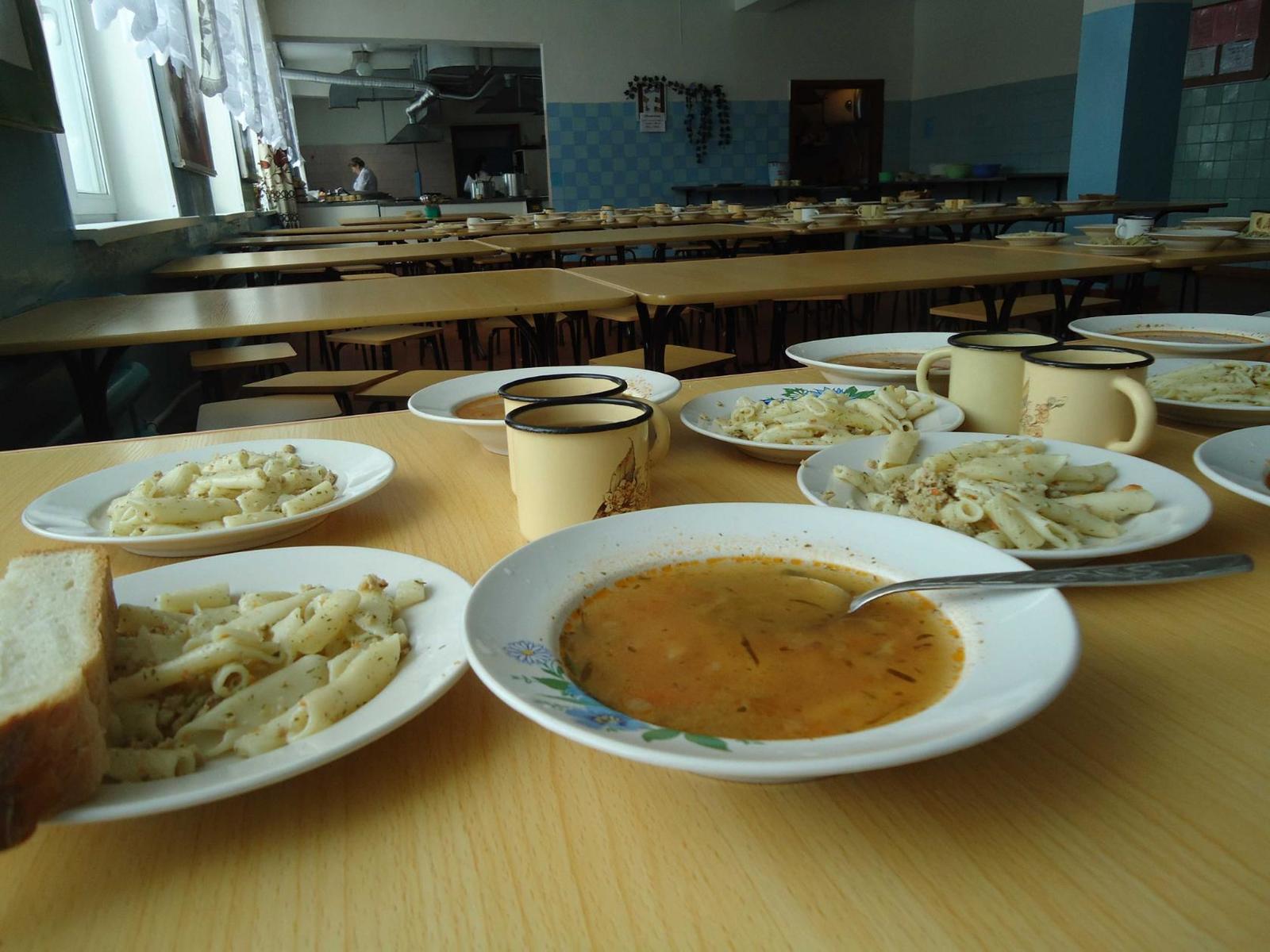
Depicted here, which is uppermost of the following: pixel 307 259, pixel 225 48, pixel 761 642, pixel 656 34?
pixel 656 34

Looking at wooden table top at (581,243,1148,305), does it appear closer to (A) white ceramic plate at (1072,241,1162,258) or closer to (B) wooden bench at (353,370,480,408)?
(A) white ceramic plate at (1072,241,1162,258)

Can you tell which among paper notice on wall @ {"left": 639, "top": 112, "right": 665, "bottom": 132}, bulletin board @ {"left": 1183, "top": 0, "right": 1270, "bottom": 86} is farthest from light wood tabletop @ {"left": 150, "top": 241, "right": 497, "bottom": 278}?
bulletin board @ {"left": 1183, "top": 0, "right": 1270, "bottom": 86}

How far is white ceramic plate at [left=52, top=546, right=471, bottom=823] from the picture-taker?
0.42m

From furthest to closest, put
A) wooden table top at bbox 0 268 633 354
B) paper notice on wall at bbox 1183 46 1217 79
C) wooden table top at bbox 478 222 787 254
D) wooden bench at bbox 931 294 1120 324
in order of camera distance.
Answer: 1. paper notice on wall at bbox 1183 46 1217 79
2. wooden table top at bbox 478 222 787 254
3. wooden bench at bbox 931 294 1120 324
4. wooden table top at bbox 0 268 633 354

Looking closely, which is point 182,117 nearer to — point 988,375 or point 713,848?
point 988,375

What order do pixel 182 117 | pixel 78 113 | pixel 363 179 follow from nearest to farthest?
pixel 78 113
pixel 182 117
pixel 363 179

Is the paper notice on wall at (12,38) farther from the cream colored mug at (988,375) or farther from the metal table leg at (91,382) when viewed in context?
the cream colored mug at (988,375)

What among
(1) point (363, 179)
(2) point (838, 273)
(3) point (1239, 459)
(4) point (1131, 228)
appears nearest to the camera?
(3) point (1239, 459)

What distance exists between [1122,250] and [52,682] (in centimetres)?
368

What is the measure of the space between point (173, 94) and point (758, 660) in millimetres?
5921

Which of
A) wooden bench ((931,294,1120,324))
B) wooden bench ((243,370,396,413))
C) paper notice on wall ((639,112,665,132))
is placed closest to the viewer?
wooden bench ((243,370,396,413))

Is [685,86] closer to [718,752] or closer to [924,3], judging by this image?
[924,3]

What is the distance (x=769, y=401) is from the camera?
1.14 meters

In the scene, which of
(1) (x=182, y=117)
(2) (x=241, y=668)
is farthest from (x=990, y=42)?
(2) (x=241, y=668)
